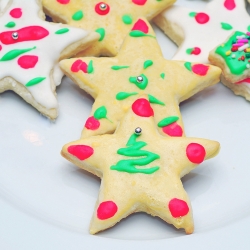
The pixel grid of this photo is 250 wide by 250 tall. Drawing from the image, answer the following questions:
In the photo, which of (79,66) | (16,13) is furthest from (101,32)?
(16,13)

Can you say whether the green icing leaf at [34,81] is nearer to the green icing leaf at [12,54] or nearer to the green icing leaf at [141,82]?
the green icing leaf at [12,54]

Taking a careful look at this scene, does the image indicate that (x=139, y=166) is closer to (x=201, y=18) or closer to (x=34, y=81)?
(x=34, y=81)

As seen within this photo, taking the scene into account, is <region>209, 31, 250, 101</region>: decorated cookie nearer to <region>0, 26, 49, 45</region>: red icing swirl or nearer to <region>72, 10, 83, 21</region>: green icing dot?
<region>72, 10, 83, 21</region>: green icing dot

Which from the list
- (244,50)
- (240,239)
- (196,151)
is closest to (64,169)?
(196,151)

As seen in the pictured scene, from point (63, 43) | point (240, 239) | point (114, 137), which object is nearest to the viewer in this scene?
point (240, 239)

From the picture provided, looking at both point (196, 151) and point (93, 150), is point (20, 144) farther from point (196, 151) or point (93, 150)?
point (196, 151)

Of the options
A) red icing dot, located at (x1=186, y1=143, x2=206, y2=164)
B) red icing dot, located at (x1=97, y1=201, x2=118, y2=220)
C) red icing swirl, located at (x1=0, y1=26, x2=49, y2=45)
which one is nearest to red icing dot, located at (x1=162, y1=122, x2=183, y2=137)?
red icing dot, located at (x1=186, y1=143, x2=206, y2=164)

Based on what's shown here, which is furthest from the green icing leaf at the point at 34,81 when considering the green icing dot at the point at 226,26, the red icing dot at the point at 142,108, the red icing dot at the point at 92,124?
the green icing dot at the point at 226,26
